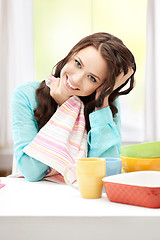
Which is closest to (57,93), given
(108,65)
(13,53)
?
(108,65)

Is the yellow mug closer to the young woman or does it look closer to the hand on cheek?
the young woman

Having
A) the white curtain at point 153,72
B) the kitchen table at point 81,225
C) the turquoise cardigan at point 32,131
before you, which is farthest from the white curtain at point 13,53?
the kitchen table at point 81,225

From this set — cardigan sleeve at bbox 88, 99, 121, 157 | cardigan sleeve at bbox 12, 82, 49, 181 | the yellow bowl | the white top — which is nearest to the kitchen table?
the white top

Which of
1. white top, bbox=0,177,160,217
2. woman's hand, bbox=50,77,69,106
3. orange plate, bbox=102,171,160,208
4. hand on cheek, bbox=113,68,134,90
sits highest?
hand on cheek, bbox=113,68,134,90

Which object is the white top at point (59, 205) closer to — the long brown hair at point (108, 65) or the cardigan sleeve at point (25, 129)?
the cardigan sleeve at point (25, 129)

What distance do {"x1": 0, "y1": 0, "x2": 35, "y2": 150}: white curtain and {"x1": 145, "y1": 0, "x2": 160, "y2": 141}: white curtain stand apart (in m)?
0.98

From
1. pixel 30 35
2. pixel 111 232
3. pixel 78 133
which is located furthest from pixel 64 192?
pixel 30 35

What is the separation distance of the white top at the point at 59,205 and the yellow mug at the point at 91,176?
0.02 metres

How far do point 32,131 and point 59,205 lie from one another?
1.98 feet

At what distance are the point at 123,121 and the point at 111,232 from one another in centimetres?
213

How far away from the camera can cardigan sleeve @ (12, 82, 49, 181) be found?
1.13 meters

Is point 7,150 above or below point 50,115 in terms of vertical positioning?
below

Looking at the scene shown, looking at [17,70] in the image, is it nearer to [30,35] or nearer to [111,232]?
[30,35]

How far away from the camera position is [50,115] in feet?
4.38
